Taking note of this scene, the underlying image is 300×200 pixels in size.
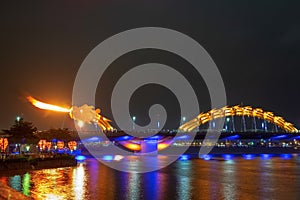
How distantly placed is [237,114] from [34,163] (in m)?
101

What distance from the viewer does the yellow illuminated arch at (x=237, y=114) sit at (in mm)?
128500

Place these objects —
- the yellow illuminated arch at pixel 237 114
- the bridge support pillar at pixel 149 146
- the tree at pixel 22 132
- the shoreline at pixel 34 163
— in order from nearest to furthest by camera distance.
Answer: the shoreline at pixel 34 163, the tree at pixel 22 132, the bridge support pillar at pixel 149 146, the yellow illuminated arch at pixel 237 114

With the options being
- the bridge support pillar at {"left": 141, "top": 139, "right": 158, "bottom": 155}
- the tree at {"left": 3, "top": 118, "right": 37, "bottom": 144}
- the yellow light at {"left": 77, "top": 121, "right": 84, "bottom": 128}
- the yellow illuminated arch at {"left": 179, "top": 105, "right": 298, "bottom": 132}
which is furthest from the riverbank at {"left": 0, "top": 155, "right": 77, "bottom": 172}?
the yellow illuminated arch at {"left": 179, "top": 105, "right": 298, "bottom": 132}

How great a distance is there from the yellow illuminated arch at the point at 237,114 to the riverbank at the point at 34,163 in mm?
74699

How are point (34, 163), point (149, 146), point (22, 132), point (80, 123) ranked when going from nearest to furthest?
point (34, 163), point (22, 132), point (80, 123), point (149, 146)

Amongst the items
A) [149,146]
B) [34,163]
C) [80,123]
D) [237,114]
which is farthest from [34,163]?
[237,114]

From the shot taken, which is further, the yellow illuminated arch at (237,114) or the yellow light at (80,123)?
the yellow illuminated arch at (237,114)

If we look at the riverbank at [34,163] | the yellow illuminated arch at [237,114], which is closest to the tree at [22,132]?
the riverbank at [34,163]

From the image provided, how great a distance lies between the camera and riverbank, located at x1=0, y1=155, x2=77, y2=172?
41731 millimetres

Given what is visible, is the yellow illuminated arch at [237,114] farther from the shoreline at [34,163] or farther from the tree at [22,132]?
the shoreline at [34,163]

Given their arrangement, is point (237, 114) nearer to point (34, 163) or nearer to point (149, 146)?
point (149, 146)

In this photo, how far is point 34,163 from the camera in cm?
4544

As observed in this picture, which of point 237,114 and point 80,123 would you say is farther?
point 237,114

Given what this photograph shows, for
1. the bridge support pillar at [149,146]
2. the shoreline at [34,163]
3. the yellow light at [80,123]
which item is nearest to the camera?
the shoreline at [34,163]
